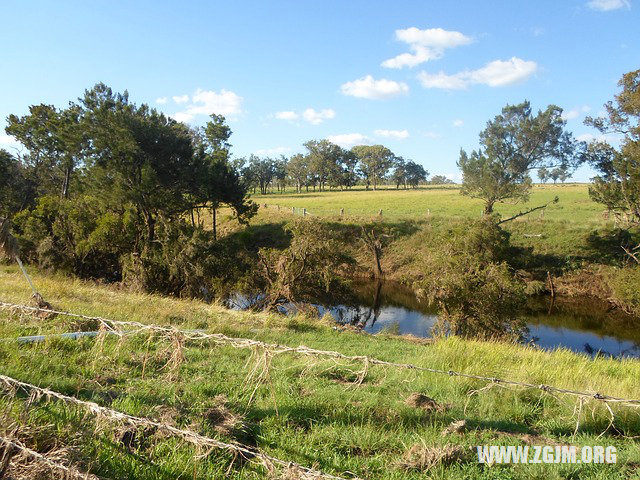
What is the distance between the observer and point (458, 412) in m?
4.72

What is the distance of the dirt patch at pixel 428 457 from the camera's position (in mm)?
3484

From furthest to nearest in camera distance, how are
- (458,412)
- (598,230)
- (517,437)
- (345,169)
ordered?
1. (345,169)
2. (598,230)
3. (458,412)
4. (517,437)

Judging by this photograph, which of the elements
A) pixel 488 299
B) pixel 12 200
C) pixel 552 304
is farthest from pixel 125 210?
pixel 552 304

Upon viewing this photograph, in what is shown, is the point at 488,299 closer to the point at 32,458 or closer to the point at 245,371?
the point at 245,371

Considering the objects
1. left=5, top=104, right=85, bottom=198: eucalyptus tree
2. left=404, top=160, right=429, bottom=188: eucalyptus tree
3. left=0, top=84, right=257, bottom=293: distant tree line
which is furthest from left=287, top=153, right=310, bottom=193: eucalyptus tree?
left=0, top=84, right=257, bottom=293: distant tree line

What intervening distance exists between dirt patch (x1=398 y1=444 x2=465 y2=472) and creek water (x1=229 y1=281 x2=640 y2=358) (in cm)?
1350

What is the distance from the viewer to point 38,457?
2.89m

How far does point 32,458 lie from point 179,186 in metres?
27.2

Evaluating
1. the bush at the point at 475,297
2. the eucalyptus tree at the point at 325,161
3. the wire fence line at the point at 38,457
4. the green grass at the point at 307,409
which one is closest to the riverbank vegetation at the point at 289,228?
the bush at the point at 475,297

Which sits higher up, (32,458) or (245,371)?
→ (32,458)

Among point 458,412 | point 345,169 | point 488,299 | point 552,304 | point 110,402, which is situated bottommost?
point 552,304

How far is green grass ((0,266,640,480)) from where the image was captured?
340 cm

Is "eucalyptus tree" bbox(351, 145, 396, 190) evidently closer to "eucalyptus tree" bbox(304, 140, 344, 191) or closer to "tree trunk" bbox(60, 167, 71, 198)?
"eucalyptus tree" bbox(304, 140, 344, 191)

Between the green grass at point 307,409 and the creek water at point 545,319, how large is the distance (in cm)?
1126
